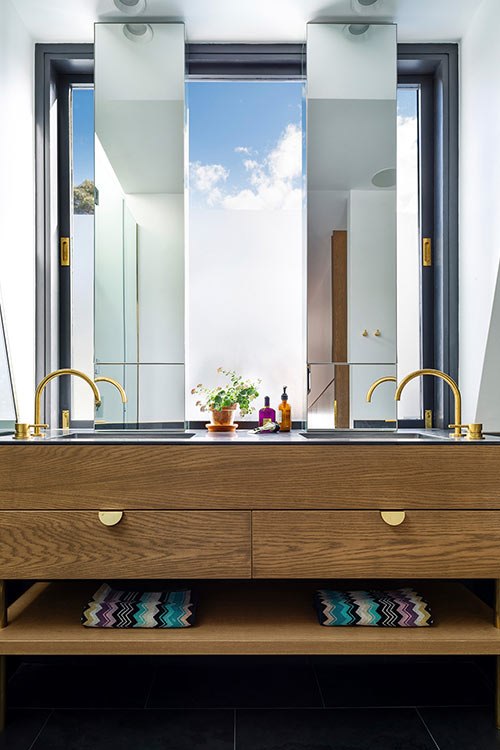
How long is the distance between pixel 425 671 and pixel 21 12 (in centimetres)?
261

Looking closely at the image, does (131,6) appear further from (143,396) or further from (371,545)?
(371,545)

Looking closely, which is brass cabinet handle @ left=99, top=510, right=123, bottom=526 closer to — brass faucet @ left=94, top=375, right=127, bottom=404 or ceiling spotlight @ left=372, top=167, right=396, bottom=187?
brass faucet @ left=94, top=375, right=127, bottom=404

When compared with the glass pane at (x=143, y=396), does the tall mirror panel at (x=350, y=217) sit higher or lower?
higher

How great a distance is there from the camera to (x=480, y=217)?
1981 millimetres

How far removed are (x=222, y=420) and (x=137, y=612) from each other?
0.74m

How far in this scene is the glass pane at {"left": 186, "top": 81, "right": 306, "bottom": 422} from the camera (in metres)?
2.21

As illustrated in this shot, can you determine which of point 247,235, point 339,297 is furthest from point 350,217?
point 247,235

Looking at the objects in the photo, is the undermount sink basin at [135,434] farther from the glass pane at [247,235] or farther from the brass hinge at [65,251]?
the brass hinge at [65,251]

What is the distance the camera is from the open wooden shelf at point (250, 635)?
4.91ft

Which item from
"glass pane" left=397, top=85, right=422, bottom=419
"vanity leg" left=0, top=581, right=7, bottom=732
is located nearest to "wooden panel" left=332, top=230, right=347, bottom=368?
"glass pane" left=397, top=85, right=422, bottom=419

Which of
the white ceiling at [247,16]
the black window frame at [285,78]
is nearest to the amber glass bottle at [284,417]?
the black window frame at [285,78]

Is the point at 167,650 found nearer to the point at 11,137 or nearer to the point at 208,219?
the point at 208,219

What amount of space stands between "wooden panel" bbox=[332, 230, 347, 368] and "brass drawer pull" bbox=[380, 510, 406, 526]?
0.68m

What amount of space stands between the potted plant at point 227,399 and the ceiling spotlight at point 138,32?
48.2 inches
